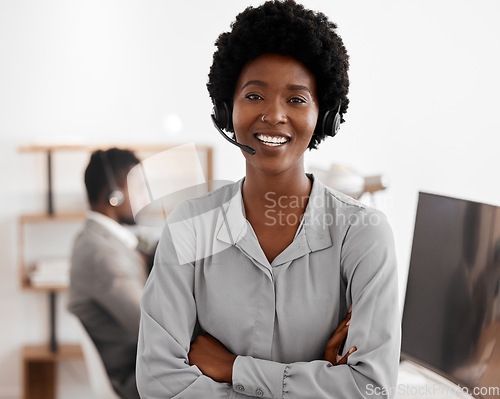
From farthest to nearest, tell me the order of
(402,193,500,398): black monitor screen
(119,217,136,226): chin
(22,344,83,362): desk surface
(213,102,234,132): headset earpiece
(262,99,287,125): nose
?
(22,344,83,362): desk surface, (119,217,136,226): chin, (402,193,500,398): black monitor screen, (213,102,234,132): headset earpiece, (262,99,287,125): nose

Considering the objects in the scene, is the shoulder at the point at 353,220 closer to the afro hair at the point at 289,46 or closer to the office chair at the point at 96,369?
the afro hair at the point at 289,46

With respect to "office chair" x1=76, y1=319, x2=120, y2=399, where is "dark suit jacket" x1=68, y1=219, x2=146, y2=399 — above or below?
above

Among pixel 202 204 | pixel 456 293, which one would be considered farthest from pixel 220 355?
pixel 456 293

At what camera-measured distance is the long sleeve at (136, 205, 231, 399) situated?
929mm

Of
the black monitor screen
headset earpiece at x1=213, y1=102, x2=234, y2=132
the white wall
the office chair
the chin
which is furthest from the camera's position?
the white wall

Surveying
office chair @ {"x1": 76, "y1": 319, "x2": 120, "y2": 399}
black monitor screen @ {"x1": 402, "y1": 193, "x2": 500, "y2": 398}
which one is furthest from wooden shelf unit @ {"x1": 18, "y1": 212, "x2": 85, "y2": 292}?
black monitor screen @ {"x1": 402, "y1": 193, "x2": 500, "y2": 398}

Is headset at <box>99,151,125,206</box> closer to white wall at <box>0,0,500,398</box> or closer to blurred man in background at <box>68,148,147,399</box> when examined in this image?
blurred man in background at <box>68,148,147,399</box>

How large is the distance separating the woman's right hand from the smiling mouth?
291mm

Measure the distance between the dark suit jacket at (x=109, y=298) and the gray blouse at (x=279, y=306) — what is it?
3.61 feet

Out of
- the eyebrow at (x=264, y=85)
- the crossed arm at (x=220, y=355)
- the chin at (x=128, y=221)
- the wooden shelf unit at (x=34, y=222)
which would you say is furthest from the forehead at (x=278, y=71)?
the wooden shelf unit at (x=34, y=222)

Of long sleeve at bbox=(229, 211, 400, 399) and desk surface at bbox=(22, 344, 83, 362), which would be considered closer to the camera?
long sleeve at bbox=(229, 211, 400, 399)

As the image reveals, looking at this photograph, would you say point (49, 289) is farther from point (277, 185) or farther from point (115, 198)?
point (277, 185)

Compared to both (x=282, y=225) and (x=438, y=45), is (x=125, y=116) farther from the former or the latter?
(x=282, y=225)

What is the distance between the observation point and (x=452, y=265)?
4.19 ft
